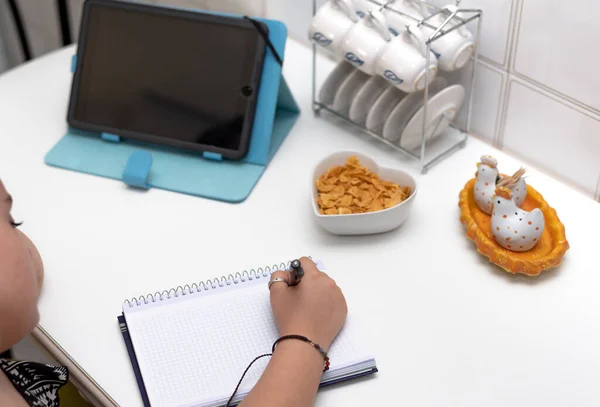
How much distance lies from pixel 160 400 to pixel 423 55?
1.90 ft

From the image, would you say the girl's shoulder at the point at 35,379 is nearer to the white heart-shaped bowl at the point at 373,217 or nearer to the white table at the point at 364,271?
the white table at the point at 364,271

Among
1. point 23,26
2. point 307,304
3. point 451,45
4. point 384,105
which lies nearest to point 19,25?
point 23,26

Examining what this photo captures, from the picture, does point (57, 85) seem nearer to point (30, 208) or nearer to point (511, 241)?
point (30, 208)

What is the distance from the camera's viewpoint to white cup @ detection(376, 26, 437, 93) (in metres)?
1.00

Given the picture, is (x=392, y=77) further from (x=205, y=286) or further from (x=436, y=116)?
(x=205, y=286)

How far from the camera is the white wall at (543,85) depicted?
93cm

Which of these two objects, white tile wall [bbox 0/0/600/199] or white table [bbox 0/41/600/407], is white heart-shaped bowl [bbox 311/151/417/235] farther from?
white tile wall [bbox 0/0/600/199]

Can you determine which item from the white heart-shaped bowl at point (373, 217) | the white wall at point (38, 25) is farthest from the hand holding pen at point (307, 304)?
the white wall at point (38, 25)

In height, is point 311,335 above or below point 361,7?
below

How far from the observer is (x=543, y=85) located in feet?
3.27

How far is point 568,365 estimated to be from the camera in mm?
795

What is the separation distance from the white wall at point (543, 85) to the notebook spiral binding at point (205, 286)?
1.40 feet

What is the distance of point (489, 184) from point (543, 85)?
0.57 feet

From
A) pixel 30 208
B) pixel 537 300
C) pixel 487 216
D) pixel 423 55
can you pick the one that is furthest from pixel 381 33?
pixel 30 208
